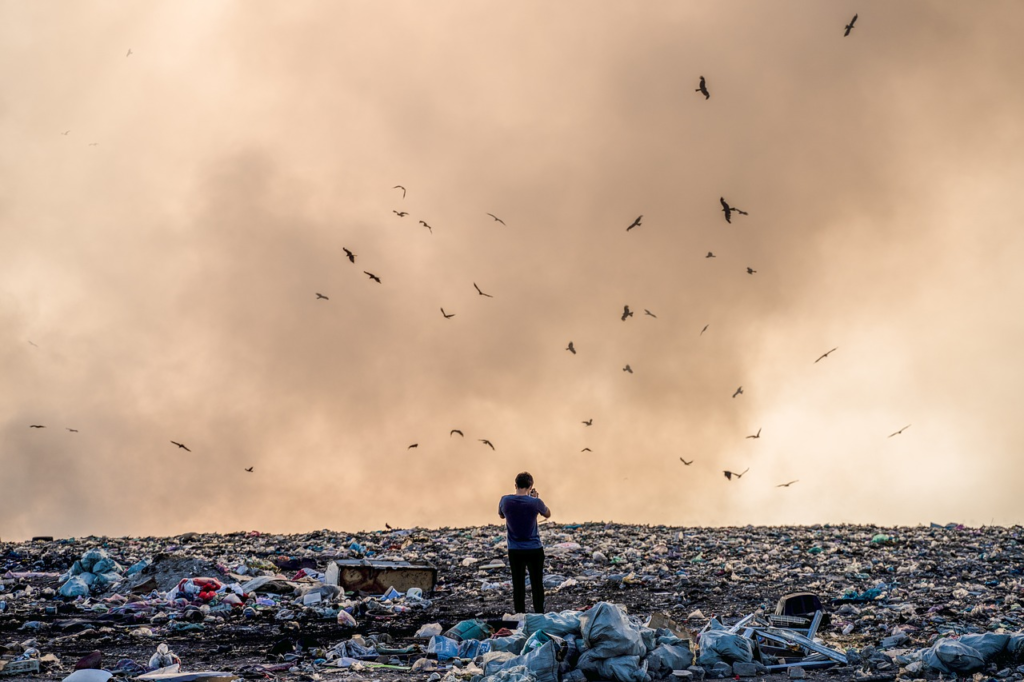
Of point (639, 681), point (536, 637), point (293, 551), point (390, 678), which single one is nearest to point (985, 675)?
point (639, 681)

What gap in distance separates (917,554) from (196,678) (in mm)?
9416

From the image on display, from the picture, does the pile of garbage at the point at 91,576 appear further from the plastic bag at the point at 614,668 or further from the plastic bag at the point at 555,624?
the plastic bag at the point at 614,668

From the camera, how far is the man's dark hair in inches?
290

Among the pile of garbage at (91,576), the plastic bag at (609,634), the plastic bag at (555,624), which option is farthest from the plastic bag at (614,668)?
the pile of garbage at (91,576)

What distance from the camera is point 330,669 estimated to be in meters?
5.70

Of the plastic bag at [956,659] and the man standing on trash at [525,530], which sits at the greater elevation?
the man standing on trash at [525,530]

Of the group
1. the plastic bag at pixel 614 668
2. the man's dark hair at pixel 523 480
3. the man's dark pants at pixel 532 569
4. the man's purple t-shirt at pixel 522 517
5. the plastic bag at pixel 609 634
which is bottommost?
the plastic bag at pixel 614 668

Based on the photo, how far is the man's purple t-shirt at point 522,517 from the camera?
7238 mm

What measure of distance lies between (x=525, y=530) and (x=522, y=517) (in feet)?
0.44

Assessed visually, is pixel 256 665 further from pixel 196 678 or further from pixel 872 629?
pixel 872 629

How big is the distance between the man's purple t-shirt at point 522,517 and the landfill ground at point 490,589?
74 centimetres

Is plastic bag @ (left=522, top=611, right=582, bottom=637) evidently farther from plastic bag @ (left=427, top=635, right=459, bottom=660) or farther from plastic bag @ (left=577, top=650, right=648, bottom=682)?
plastic bag @ (left=427, top=635, right=459, bottom=660)

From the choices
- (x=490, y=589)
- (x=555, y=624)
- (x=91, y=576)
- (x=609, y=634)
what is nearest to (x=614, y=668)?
(x=609, y=634)

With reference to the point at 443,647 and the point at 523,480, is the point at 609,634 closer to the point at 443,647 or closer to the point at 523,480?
the point at 443,647
